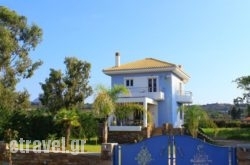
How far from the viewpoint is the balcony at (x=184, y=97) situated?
134 ft

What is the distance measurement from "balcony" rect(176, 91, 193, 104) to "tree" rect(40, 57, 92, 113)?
11.4 meters

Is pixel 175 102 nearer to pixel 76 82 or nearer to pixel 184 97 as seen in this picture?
pixel 184 97

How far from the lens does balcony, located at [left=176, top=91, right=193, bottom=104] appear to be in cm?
4073

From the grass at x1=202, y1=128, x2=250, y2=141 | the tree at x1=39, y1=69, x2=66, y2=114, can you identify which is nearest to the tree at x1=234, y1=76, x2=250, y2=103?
the grass at x1=202, y1=128, x2=250, y2=141

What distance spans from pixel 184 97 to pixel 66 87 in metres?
13.3

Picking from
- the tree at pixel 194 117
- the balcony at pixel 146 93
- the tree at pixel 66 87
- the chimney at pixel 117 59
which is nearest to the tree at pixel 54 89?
the tree at pixel 66 87

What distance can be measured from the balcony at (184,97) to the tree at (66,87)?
37.4 ft

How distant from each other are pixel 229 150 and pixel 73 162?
4.95m

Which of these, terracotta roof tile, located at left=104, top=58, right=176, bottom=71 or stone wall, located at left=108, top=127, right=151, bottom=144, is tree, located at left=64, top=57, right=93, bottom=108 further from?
stone wall, located at left=108, top=127, right=151, bottom=144

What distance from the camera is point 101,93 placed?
2597 centimetres

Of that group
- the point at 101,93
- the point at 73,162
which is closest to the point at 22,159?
the point at 73,162

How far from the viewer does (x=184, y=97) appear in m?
41.3

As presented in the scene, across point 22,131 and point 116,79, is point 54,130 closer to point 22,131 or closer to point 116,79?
point 22,131

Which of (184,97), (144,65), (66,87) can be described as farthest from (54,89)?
(184,97)
